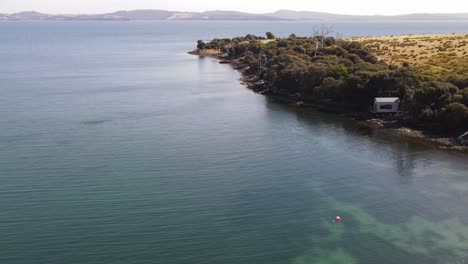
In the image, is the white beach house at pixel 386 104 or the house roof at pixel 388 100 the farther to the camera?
the white beach house at pixel 386 104

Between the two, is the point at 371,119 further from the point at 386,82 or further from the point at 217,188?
the point at 217,188

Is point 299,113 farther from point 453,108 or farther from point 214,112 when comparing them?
point 453,108

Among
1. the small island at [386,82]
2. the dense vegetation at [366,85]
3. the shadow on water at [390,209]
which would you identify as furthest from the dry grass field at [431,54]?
the shadow on water at [390,209]

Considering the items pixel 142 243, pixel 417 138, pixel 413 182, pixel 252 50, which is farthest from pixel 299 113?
pixel 252 50

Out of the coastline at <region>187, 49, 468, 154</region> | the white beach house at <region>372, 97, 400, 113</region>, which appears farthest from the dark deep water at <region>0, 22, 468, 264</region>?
the white beach house at <region>372, 97, 400, 113</region>

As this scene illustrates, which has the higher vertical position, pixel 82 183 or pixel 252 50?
pixel 252 50

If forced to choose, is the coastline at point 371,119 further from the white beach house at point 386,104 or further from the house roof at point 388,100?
the house roof at point 388,100
